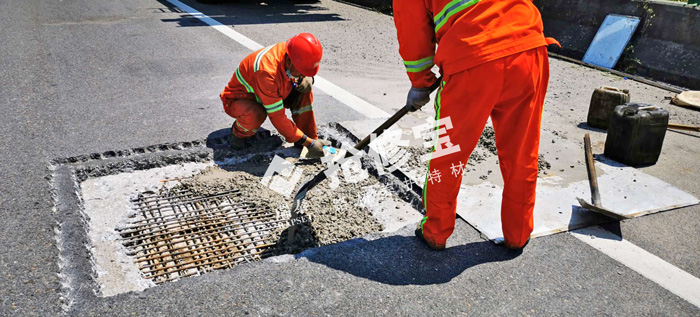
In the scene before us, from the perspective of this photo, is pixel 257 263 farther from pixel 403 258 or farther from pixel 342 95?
pixel 342 95

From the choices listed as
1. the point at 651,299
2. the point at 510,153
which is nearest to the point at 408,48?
the point at 510,153

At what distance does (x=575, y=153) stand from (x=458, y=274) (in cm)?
233

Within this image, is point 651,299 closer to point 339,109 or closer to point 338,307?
point 338,307

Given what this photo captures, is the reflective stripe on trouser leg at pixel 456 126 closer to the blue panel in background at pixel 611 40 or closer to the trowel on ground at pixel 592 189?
the trowel on ground at pixel 592 189

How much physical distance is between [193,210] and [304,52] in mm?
1423

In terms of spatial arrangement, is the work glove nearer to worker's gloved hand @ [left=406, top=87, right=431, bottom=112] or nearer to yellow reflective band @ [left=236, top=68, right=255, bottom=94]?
yellow reflective band @ [left=236, top=68, right=255, bottom=94]

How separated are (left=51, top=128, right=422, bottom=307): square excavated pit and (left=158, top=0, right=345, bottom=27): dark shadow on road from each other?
20.5 ft

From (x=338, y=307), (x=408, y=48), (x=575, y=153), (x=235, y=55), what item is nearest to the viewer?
(x=338, y=307)

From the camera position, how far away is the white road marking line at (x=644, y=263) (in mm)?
2914

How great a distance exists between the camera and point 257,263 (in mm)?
2979

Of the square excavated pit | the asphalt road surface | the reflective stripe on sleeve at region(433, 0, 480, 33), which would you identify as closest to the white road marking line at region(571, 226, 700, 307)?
the asphalt road surface

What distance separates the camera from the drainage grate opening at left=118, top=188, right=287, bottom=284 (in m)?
3.16

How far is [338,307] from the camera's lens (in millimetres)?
2658

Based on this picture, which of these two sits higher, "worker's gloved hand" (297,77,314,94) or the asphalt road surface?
"worker's gloved hand" (297,77,314,94)
